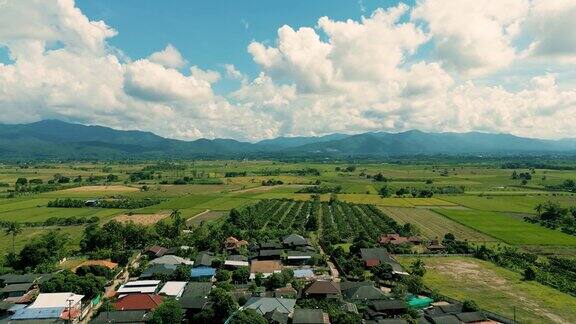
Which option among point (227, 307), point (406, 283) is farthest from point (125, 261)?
point (406, 283)

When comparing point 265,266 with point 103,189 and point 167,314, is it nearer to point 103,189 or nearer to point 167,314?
point 167,314

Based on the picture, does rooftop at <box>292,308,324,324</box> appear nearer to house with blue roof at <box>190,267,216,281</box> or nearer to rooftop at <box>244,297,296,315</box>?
rooftop at <box>244,297,296,315</box>

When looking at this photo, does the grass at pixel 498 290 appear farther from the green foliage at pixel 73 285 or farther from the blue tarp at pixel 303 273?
the green foliage at pixel 73 285

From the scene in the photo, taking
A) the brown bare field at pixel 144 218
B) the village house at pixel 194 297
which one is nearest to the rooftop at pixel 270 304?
the village house at pixel 194 297

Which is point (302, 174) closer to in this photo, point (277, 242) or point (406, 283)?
point (277, 242)

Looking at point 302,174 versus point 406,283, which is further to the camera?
point 302,174

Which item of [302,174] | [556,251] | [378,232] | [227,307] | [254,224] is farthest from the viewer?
[302,174]

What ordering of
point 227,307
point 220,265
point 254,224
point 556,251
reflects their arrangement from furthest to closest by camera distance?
point 254,224 → point 556,251 → point 220,265 → point 227,307
